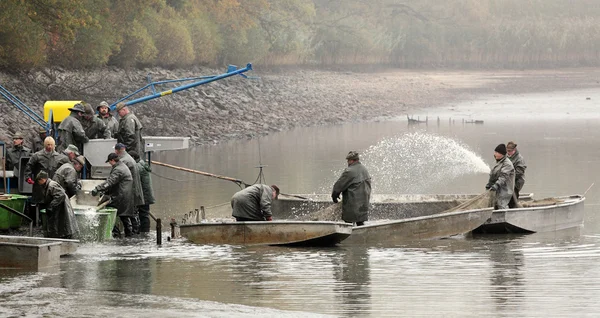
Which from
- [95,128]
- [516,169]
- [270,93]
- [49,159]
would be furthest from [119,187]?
[270,93]

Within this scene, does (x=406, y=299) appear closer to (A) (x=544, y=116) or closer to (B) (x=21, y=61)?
(B) (x=21, y=61)

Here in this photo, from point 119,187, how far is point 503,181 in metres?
6.34

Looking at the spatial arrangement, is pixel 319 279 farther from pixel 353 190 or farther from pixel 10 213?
pixel 10 213

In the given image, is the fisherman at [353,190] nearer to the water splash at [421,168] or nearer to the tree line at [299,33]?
the water splash at [421,168]

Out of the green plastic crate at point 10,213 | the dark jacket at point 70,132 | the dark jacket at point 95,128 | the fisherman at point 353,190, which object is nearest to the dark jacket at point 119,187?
the dark jacket at point 70,132

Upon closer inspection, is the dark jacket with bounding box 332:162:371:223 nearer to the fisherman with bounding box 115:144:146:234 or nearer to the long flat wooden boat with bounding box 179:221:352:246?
the long flat wooden boat with bounding box 179:221:352:246

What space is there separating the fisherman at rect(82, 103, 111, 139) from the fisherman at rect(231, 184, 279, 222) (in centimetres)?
333

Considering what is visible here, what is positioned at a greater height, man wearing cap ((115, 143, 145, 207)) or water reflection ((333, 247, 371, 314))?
man wearing cap ((115, 143, 145, 207))

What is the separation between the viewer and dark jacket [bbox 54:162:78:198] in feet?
65.1

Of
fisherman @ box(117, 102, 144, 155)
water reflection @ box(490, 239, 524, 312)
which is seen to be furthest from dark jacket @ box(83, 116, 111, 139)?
water reflection @ box(490, 239, 524, 312)

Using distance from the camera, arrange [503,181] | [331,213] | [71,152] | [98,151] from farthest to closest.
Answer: [98,151], [503,181], [331,213], [71,152]

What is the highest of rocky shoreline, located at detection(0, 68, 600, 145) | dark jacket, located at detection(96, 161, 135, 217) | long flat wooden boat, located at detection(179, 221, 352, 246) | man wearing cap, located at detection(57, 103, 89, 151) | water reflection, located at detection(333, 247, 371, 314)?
rocky shoreline, located at detection(0, 68, 600, 145)

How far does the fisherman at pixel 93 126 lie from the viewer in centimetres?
2214

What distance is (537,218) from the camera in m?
22.1
